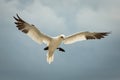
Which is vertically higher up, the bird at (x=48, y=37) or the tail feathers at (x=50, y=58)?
the bird at (x=48, y=37)

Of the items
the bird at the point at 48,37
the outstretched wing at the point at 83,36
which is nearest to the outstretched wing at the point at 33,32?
the bird at the point at 48,37

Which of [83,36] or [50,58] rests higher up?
[83,36]

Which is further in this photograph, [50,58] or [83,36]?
[83,36]

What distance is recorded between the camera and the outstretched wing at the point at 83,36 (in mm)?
63000

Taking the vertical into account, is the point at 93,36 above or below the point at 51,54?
above

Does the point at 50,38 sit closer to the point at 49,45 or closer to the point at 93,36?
the point at 49,45

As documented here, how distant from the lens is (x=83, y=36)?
2504 inches

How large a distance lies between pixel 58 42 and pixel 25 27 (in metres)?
3.76

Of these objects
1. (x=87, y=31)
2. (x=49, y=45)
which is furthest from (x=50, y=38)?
(x=87, y=31)

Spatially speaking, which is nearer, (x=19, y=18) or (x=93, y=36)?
(x=19, y=18)

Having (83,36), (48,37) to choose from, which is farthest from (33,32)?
(83,36)

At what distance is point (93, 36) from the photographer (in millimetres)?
64125

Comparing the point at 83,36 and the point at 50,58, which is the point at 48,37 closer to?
the point at 50,58

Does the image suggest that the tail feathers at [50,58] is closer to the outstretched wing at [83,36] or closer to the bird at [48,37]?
the bird at [48,37]
